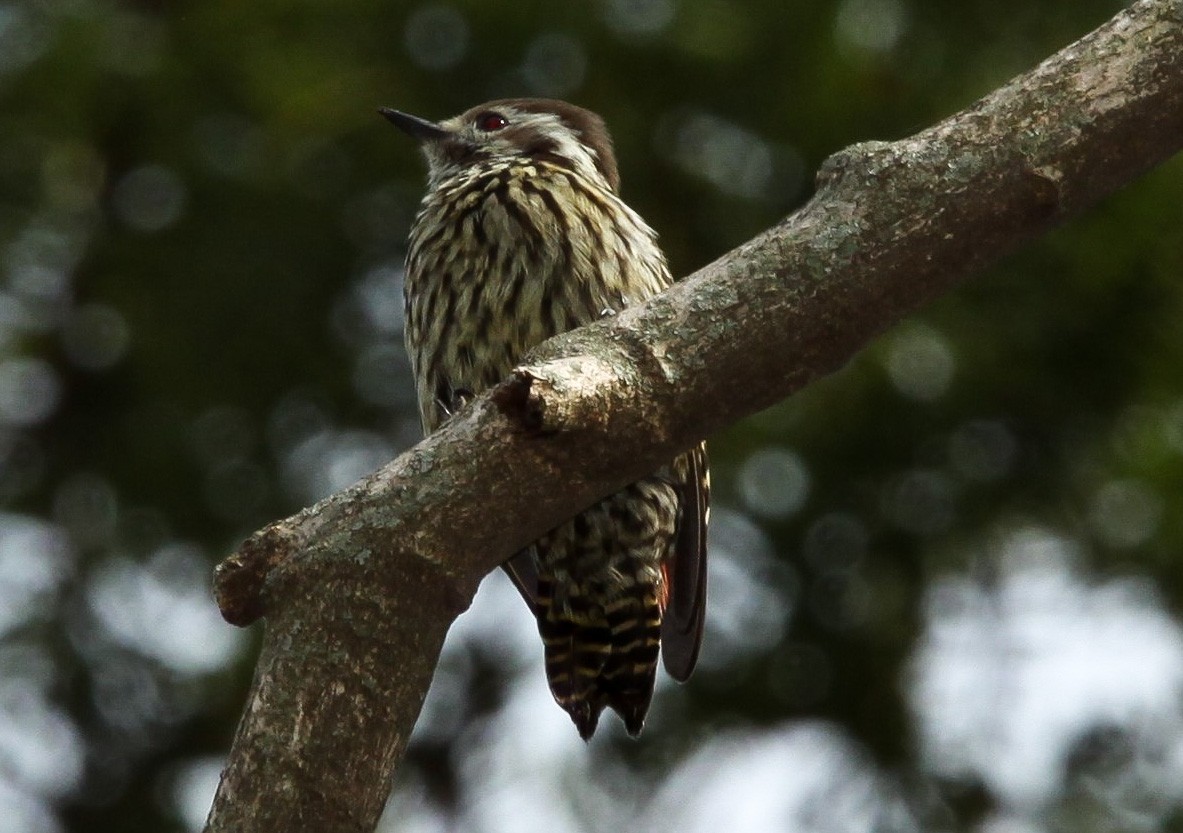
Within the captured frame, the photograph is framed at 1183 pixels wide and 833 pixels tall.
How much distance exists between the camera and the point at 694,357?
2.85m

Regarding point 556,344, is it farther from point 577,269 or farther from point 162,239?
point 162,239

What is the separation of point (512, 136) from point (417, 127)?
310mm

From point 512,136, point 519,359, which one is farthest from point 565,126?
point 519,359

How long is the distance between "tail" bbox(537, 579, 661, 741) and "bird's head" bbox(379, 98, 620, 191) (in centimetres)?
129

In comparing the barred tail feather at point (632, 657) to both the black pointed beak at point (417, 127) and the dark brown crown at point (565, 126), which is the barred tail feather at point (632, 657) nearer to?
the dark brown crown at point (565, 126)

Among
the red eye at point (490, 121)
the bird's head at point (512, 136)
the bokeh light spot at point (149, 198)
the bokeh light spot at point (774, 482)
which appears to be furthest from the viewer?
the bokeh light spot at point (149, 198)

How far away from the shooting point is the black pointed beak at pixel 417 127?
5.38 m

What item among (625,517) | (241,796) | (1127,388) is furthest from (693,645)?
(1127,388)

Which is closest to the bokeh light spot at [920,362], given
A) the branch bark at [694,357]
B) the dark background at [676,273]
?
the dark background at [676,273]

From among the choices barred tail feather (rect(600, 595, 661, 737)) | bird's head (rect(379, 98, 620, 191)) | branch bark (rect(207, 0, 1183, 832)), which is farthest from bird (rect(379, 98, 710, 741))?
branch bark (rect(207, 0, 1183, 832))

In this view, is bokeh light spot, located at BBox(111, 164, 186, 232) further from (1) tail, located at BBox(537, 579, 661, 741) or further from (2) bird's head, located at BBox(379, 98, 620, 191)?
(1) tail, located at BBox(537, 579, 661, 741)

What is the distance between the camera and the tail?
4.30 metres

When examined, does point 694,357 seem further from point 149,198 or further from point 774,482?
point 149,198

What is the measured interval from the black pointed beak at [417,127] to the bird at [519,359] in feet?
2.85
